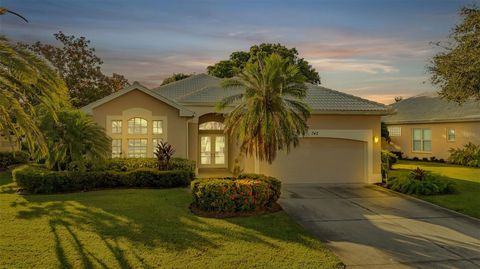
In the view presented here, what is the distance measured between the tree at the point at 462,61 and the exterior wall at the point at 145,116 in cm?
1276

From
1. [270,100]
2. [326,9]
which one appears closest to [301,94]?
[270,100]

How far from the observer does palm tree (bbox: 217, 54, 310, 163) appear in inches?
488

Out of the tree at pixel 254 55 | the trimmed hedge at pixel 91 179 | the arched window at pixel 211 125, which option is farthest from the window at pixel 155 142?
the tree at pixel 254 55

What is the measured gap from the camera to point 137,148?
1811cm

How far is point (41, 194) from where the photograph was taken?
1473 cm

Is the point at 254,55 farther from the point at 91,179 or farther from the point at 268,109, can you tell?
the point at 268,109

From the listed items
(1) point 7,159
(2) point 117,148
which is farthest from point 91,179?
(1) point 7,159

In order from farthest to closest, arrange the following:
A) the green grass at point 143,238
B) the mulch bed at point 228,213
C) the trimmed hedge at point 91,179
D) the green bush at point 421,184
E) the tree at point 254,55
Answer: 1. the tree at point 254,55
2. the green bush at point 421,184
3. the trimmed hedge at point 91,179
4. the mulch bed at point 228,213
5. the green grass at point 143,238

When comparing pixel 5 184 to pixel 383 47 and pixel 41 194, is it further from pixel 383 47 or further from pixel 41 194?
pixel 383 47

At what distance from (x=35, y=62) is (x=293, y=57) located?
34.6 metres

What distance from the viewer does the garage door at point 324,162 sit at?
61.0 feet

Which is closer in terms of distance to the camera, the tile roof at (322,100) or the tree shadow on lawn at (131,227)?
the tree shadow on lawn at (131,227)

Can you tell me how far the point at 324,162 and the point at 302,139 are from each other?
161 cm

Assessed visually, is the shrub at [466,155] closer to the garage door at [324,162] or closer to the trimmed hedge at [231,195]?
the garage door at [324,162]
